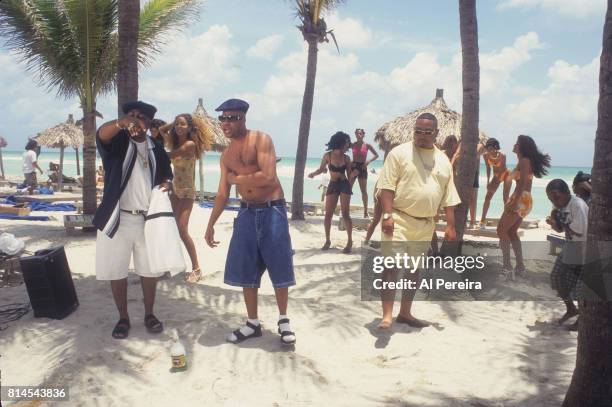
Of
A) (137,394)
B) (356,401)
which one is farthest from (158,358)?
(356,401)

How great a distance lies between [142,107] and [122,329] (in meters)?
1.89

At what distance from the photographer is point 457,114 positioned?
16.9 metres

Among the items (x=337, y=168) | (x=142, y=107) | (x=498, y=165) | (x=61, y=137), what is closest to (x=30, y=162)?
(x=61, y=137)

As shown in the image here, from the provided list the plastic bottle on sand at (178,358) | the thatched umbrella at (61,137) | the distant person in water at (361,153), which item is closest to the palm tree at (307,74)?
the distant person in water at (361,153)

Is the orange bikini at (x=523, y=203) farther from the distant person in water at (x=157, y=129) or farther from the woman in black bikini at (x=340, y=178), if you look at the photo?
the distant person in water at (x=157, y=129)

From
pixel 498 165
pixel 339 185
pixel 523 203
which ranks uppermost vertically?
pixel 498 165

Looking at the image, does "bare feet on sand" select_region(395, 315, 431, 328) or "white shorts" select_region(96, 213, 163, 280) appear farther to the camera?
"bare feet on sand" select_region(395, 315, 431, 328)

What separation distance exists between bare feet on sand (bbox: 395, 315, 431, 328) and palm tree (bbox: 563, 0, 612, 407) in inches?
73.6

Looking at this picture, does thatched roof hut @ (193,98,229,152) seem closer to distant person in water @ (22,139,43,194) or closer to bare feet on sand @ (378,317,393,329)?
distant person in water @ (22,139,43,194)

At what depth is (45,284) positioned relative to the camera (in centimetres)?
434

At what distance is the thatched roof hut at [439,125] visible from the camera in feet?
53.4

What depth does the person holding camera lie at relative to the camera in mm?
4430

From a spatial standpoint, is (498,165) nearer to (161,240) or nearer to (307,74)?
(307,74)

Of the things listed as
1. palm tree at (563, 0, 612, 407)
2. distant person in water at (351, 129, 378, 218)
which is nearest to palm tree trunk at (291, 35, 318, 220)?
distant person in water at (351, 129, 378, 218)
